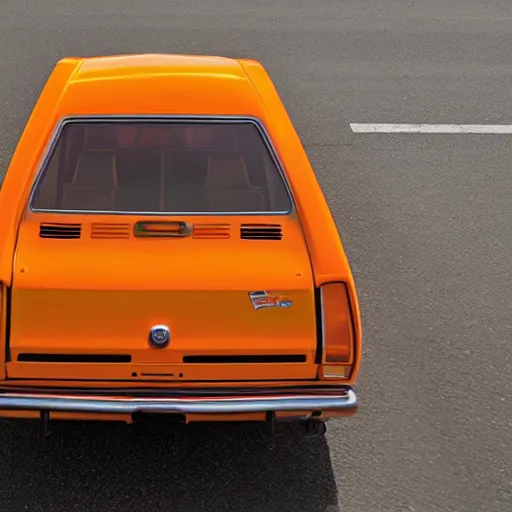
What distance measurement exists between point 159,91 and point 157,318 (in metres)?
1.41

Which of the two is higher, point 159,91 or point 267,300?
point 159,91

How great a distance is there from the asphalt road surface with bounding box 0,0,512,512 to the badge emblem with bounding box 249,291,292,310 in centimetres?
97

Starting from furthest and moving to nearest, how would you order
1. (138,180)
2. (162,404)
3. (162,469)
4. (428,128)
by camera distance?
(428,128), (138,180), (162,469), (162,404)

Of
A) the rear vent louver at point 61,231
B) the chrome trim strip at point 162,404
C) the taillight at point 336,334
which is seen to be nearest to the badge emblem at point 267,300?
the taillight at point 336,334

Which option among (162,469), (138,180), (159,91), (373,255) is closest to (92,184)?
(138,180)

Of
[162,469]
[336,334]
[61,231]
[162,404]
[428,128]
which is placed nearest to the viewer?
[162,404]

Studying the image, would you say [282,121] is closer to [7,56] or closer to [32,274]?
[32,274]

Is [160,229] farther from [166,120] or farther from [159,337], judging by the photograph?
[166,120]

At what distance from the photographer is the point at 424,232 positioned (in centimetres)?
729

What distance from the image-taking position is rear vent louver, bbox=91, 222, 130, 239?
4203 millimetres

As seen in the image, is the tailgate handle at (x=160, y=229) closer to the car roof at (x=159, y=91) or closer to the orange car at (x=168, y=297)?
the orange car at (x=168, y=297)

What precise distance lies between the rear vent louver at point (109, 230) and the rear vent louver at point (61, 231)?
0.22 feet

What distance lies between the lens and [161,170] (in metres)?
4.64

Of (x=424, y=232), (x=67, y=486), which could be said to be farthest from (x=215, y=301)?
(x=424, y=232)
